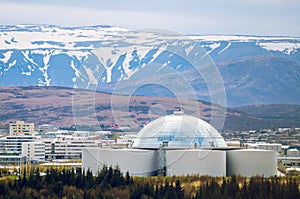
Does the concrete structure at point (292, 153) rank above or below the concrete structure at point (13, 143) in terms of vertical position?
below

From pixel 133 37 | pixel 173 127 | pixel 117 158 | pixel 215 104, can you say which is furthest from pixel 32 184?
pixel 215 104

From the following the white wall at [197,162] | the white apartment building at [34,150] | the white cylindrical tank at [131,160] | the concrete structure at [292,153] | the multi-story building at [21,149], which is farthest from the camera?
the concrete structure at [292,153]

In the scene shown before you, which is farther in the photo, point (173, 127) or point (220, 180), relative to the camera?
point (173, 127)

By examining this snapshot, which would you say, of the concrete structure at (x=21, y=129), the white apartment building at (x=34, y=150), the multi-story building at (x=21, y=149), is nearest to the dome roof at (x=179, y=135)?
the multi-story building at (x=21, y=149)

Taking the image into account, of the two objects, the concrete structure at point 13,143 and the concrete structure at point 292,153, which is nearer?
the concrete structure at point 292,153

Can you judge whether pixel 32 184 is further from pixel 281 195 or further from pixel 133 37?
pixel 133 37

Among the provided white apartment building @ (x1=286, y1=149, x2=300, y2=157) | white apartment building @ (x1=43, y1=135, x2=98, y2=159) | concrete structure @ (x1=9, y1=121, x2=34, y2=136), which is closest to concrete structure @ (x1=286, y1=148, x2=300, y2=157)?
white apartment building @ (x1=286, y1=149, x2=300, y2=157)

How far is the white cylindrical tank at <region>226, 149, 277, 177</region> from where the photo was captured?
81375 millimetres

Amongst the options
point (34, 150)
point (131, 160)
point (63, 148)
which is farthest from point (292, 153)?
point (131, 160)

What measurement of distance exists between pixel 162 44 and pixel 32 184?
44.0 meters

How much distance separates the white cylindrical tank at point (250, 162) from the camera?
267 feet

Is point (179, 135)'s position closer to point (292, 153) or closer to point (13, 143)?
point (292, 153)

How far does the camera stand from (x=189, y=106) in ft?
420

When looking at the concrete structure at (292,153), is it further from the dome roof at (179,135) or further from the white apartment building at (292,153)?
the dome roof at (179,135)
